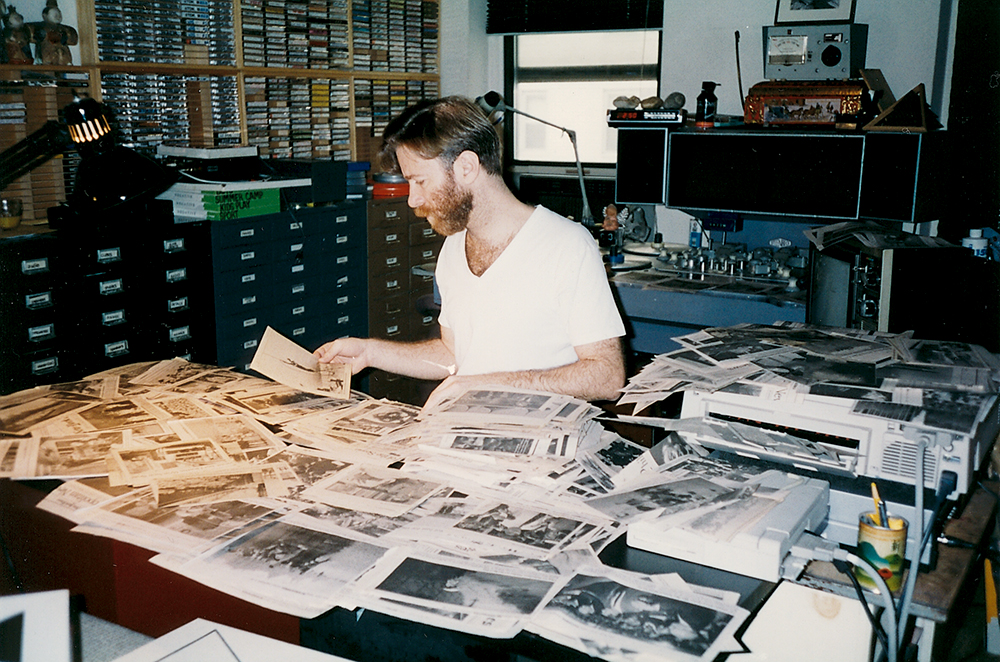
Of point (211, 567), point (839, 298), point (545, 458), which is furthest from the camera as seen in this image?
point (839, 298)

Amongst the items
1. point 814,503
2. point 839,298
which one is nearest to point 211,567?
point 814,503

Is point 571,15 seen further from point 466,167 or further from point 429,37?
point 466,167

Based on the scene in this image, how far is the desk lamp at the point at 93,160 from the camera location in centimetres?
198

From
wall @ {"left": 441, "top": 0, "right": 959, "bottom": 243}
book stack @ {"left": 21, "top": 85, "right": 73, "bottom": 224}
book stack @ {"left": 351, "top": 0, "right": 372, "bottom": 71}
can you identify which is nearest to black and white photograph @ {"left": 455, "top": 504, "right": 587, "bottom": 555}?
book stack @ {"left": 21, "top": 85, "right": 73, "bottom": 224}

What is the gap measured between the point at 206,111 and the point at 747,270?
2678 mm

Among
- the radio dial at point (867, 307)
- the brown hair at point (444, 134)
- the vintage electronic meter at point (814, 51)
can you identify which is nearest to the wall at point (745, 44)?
the vintage electronic meter at point (814, 51)

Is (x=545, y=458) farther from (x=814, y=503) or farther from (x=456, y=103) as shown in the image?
(x=456, y=103)

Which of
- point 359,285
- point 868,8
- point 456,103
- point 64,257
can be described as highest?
point 868,8

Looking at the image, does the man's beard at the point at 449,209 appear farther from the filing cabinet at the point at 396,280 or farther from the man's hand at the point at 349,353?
the filing cabinet at the point at 396,280

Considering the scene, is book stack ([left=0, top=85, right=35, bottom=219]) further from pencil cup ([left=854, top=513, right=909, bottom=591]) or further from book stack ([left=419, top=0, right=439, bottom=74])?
pencil cup ([left=854, top=513, right=909, bottom=591])

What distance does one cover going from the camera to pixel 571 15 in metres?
4.73

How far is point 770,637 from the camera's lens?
922mm

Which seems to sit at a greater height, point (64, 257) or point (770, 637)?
point (64, 257)

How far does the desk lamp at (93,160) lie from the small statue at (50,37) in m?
0.45
